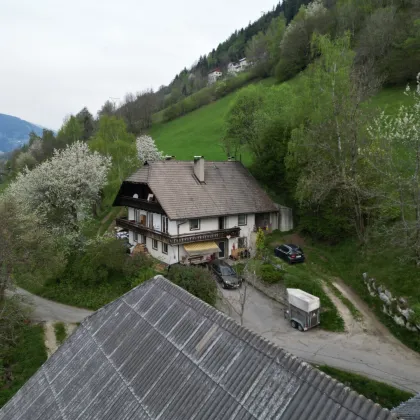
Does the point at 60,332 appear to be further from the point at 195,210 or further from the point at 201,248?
the point at 195,210

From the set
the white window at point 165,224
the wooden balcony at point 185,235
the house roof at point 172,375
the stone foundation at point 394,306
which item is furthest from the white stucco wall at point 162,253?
the house roof at point 172,375

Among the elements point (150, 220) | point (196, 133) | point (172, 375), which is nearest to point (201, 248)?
point (150, 220)

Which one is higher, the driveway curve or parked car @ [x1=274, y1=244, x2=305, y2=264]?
parked car @ [x1=274, y1=244, x2=305, y2=264]

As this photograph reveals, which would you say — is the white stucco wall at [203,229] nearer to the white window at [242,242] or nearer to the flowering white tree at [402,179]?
the white window at [242,242]

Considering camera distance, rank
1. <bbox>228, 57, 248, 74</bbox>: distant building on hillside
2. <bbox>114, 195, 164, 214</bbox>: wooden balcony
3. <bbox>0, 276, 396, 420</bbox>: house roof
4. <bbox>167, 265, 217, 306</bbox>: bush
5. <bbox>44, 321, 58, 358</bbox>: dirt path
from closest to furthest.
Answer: <bbox>0, 276, 396, 420</bbox>: house roof → <bbox>167, 265, 217, 306</bbox>: bush → <bbox>44, 321, 58, 358</bbox>: dirt path → <bbox>114, 195, 164, 214</bbox>: wooden balcony → <bbox>228, 57, 248, 74</bbox>: distant building on hillside

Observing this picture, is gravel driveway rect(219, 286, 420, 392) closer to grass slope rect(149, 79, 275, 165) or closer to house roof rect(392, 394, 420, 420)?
house roof rect(392, 394, 420, 420)

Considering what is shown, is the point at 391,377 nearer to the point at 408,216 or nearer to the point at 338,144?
the point at 408,216

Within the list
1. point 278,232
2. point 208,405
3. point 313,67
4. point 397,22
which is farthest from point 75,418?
point 397,22

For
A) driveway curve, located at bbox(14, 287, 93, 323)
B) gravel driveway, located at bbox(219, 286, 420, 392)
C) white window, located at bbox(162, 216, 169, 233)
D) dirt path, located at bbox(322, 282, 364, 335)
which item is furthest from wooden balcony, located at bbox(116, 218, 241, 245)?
dirt path, located at bbox(322, 282, 364, 335)
